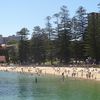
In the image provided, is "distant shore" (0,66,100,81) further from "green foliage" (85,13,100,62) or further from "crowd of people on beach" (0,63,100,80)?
"green foliage" (85,13,100,62)

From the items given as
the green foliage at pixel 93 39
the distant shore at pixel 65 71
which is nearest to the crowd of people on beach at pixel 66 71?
the distant shore at pixel 65 71

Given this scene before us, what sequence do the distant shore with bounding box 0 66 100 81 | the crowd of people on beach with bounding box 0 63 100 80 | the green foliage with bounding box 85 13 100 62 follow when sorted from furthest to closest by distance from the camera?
the green foliage with bounding box 85 13 100 62, the crowd of people on beach with bounding box 0 63 100 80, the distant shore with bounding box 0 66 100 81

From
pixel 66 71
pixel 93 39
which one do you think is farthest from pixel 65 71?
pixel 93 39

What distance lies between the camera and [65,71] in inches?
2906

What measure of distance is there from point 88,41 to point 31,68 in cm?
1693

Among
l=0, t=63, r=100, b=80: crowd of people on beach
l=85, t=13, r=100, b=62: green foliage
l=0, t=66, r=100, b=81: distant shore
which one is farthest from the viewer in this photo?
l=85, t=13, r=100, b=62: green foliage

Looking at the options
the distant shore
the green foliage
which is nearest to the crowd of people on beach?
the distant shore

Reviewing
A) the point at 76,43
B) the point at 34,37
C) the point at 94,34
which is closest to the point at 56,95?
the point at 94,34

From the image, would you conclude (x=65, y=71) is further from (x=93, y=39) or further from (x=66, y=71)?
(x=93, y=39)

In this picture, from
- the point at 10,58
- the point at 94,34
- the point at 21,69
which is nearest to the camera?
the point at 94,34

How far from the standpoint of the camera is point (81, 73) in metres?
67.8

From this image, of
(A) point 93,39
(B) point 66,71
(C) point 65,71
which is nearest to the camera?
(B) point 66,71

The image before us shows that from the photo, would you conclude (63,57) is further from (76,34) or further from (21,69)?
(21,69)

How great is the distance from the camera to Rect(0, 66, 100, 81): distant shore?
63719 mm
